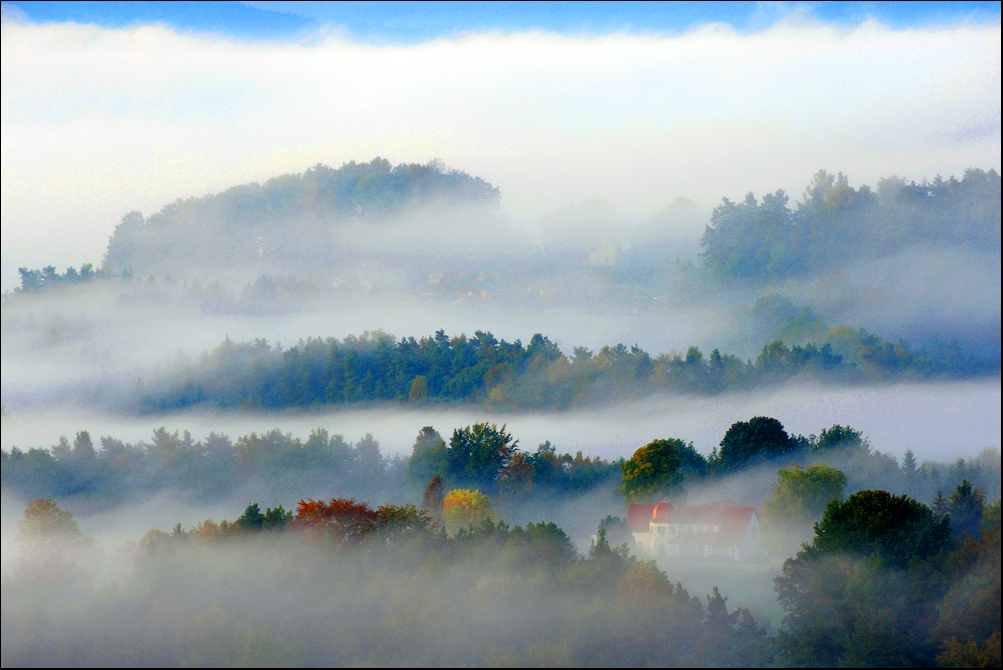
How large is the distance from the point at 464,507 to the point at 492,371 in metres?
22.2

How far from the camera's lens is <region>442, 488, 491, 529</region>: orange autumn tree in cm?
5800

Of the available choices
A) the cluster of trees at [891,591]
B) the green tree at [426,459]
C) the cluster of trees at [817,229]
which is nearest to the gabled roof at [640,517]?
the green tree at [426,459]

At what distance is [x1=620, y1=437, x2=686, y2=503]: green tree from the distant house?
2145mm

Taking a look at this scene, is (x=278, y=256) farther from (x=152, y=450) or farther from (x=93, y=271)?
(x=152, y=450)

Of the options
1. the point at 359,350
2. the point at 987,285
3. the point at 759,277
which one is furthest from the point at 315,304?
the point at 987,285

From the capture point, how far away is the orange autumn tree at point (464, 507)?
5800cm

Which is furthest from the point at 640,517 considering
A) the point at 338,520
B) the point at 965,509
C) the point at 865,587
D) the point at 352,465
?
the point at 865,587

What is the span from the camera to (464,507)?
5941cm

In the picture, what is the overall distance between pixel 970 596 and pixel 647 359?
45.6 metres

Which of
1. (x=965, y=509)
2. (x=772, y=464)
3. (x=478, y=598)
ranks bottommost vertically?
(x=478, y=598)

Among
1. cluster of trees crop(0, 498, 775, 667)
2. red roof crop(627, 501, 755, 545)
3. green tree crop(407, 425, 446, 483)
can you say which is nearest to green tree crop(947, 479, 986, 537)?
cluster of trees crop(0, 498, 775, 667)

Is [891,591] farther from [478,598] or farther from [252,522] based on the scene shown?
[252,522]

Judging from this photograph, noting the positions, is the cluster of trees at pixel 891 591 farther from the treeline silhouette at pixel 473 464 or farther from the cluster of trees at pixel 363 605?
the treeline silhouette at pixel 473 464

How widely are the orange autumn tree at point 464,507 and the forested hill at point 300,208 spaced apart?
166ft
